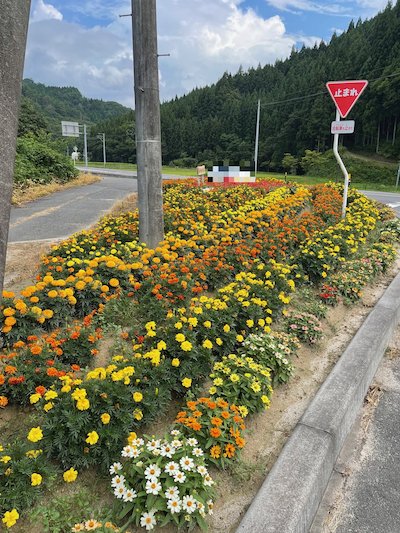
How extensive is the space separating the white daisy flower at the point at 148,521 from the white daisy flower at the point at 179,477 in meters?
0.16

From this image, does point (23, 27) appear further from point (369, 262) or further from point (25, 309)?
point (369, 262)

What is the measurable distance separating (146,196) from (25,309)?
2.04m

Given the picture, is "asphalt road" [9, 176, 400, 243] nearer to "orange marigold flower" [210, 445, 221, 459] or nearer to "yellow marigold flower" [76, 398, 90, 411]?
"yellow marigold flower" [76, 398, 90, 411]

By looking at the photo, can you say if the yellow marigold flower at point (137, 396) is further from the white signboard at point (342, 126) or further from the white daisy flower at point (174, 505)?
the white signboard at point (342, 126)

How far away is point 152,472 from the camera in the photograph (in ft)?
5.67

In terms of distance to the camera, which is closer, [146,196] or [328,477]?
[328,477]

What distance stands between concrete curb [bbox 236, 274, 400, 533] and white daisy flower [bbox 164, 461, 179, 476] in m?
0.35

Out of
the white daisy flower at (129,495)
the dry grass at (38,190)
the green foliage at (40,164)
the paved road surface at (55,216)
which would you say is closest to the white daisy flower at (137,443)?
the white daisy flower at (129,495)

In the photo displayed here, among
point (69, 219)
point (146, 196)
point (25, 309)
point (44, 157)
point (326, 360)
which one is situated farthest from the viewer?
point (44, 157)

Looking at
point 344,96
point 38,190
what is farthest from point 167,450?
point 38,190

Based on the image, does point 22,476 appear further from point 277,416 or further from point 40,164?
point 40,164

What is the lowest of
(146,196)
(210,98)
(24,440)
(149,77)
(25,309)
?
(24,440)

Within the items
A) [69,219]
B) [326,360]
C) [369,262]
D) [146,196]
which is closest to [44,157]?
[69,219]

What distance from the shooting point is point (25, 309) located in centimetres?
293
